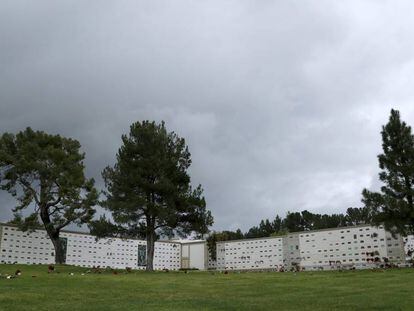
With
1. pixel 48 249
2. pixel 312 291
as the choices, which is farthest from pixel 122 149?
pixel 312 291

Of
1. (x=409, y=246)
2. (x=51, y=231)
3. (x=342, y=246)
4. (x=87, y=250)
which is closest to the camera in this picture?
(x=51, y=231)

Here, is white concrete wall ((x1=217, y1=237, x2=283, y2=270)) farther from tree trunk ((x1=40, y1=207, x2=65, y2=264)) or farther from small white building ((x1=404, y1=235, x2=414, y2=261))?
tree trunk ((x1=40, y1=207, x2=65, y2=264))

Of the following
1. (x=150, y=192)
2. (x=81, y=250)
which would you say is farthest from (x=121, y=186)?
(x=81, y=250)

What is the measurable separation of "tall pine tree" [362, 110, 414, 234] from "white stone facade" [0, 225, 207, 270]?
927 inches

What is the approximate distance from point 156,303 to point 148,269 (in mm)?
22614

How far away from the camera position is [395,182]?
32.4m

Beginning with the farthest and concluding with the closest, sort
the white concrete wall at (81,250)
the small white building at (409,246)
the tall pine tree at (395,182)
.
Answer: the white concrete wall at (81,250), the small white building at (409,246), the tall pine tree at (395,182)

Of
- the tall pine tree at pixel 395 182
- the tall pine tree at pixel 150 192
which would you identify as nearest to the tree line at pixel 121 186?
the tall pine tree at pixel 150 192

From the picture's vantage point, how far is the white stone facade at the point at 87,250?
128ft

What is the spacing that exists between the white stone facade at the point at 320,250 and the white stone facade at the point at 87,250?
246 inches

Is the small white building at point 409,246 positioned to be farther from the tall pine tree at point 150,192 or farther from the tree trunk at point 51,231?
the tree trunk at point 51,231

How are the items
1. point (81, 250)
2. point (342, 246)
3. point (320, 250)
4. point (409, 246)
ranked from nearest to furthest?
point (409, 246)
point (342, 246)
point (320, 250)
point (81, 250)

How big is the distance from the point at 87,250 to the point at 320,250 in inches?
890

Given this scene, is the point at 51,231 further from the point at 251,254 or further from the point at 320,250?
the point at 320,250
